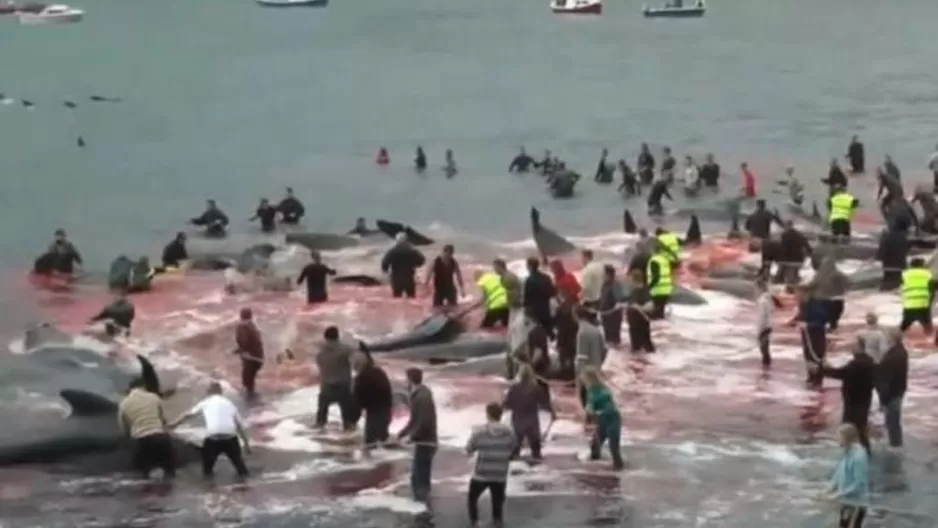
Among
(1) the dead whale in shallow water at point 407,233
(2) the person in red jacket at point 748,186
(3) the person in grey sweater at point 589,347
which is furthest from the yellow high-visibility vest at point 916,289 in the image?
(2) the person in red jacket at point 748,186

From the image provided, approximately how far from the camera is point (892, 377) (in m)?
27.8

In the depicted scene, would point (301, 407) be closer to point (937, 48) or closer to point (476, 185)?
point (476, 185)

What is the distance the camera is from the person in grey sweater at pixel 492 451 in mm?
24078

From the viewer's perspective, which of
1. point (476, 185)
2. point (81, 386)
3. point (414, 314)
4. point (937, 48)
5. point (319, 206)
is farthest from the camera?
point (937, 48)

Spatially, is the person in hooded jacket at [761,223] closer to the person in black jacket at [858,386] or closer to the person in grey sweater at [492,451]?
the person in black jacket at [858,386]

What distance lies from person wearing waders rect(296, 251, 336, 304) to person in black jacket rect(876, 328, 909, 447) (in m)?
19.2

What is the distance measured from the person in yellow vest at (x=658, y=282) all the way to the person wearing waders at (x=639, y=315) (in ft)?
6.47

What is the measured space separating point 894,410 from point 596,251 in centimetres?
2996

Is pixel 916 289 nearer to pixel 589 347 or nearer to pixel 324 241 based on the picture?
pixel 589 347

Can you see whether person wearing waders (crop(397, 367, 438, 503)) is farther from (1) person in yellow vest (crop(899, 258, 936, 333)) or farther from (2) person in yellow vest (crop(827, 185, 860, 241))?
(2) person in yellow vest (crop(827, 185, 860, 241))

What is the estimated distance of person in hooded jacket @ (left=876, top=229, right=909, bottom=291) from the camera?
42938 mm

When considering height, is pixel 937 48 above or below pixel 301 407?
above

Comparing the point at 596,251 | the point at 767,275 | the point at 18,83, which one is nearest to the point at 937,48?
the point at 18,83

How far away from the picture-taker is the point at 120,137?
112062 mm
